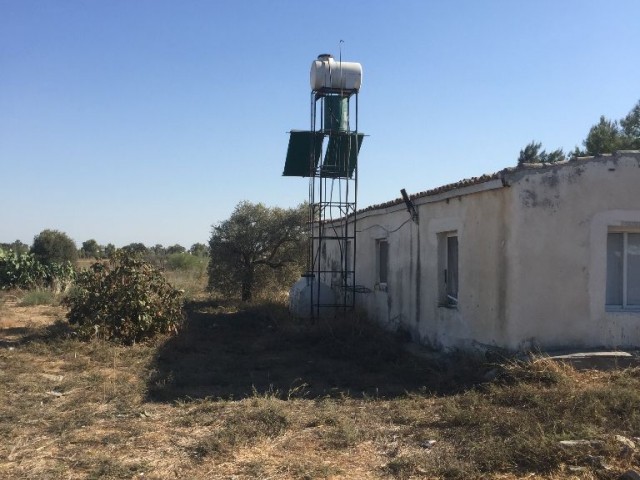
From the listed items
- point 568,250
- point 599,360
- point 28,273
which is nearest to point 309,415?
point 599,360

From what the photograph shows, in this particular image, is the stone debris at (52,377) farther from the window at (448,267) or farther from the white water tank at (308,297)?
the white water tank at (308,297)

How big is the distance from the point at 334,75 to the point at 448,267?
592 centimetres

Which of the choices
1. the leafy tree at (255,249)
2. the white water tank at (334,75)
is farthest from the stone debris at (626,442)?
the leafy tree at (255,249)

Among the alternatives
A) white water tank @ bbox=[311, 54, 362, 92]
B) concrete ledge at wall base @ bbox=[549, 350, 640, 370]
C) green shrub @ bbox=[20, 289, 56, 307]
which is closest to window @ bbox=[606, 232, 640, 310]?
concrete ledge at wall base @ bbox=[549, 350, 640, 370]

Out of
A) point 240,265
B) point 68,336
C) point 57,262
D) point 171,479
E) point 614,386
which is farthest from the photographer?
point 57,262

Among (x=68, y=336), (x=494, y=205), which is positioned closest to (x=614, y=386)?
(x=494, y=205)

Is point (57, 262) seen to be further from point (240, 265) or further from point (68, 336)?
point (68, 336)

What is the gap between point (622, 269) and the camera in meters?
9.47

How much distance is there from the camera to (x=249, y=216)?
70.5 feet

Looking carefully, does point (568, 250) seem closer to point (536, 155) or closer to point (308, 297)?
point (308, 297)

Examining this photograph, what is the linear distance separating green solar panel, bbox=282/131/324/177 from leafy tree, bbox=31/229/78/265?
16287mm

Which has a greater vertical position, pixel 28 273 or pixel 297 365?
pixel 28 273

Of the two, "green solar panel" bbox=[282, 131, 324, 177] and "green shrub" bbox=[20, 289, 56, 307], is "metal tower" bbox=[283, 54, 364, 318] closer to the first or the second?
"green solar panel" bbox=[282, 131, 324, 177]

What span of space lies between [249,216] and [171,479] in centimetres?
1632
